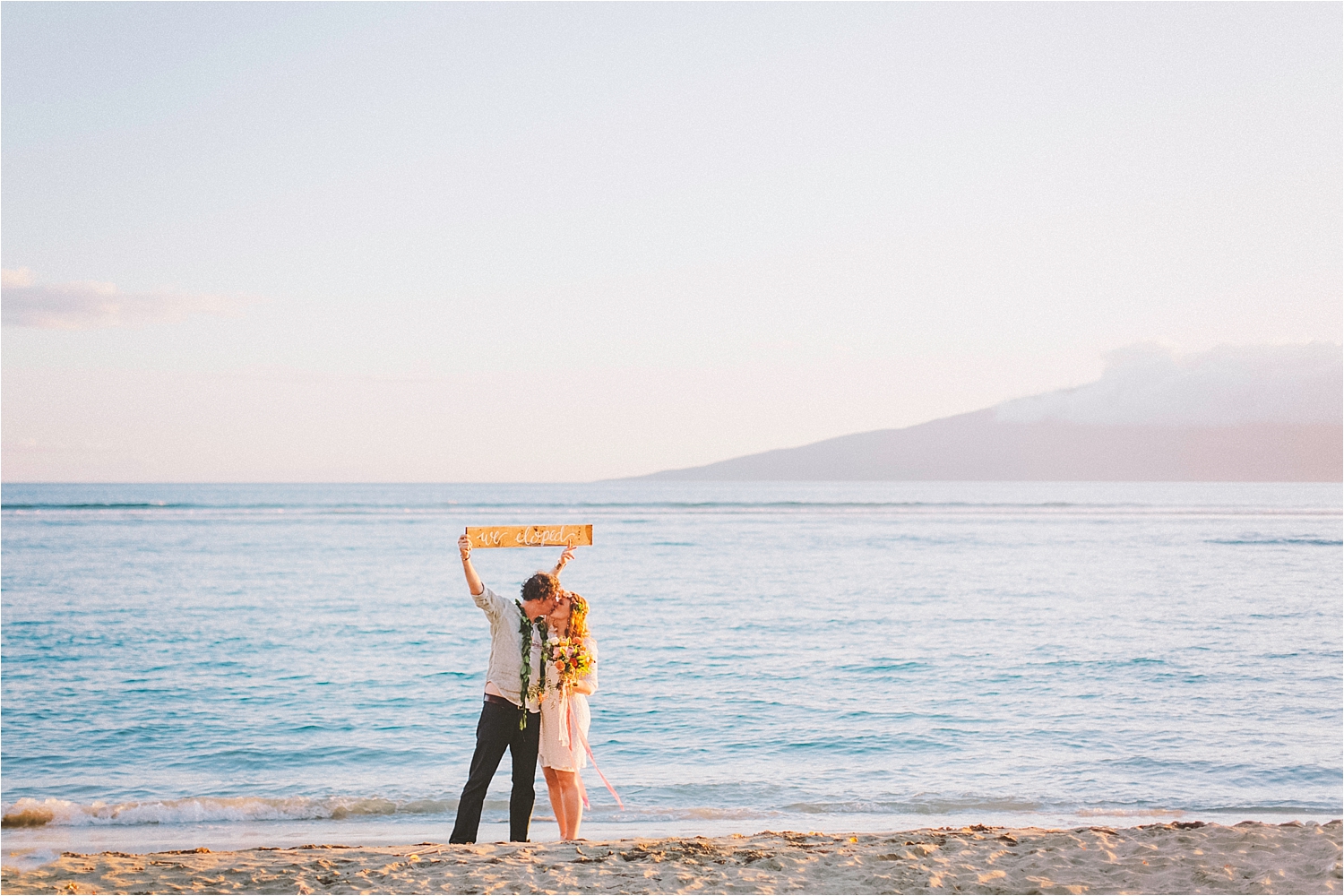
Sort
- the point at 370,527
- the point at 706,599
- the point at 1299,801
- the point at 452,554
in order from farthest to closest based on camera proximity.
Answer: the point at 370,527 → the point at 452,554 → the point at 706,599 → the point at 1299,801

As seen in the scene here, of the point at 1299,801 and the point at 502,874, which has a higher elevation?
the point at 502,874

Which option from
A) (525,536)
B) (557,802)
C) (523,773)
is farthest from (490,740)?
(525,536)

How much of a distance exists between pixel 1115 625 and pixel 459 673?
1430 cm

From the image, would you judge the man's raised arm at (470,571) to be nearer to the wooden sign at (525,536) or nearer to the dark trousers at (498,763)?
the wooden sign at (525,536)

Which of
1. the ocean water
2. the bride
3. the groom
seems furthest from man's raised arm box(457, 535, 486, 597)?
the ocean water

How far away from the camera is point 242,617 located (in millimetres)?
21391

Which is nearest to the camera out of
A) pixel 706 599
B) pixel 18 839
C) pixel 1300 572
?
pixel 18 839

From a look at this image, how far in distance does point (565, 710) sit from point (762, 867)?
1.67 m

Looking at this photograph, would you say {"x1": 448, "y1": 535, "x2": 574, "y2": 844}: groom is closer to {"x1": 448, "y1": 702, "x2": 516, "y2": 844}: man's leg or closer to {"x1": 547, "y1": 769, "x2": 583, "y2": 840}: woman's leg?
{"x1": 448, "y1": 702, "x2": 516, "y2": 844}: man's leg

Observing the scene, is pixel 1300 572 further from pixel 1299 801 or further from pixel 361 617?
pixel 361 617

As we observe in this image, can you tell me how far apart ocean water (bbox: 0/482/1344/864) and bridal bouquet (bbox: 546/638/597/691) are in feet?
8.18

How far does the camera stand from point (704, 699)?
1302cm

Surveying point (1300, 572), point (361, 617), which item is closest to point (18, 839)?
point (361, 617)

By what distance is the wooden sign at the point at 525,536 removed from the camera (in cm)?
593
